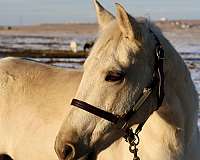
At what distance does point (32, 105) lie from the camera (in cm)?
508

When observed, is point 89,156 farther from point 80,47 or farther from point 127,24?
point 80,47

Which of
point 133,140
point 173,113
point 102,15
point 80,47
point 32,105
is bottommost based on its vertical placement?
point 80,47

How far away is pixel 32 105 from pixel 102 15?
66.6 inches

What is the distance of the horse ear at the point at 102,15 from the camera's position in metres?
3.68

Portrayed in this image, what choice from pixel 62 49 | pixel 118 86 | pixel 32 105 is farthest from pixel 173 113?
pixel 62 49

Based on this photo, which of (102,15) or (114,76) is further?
(102,15)

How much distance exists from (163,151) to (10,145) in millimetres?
1998

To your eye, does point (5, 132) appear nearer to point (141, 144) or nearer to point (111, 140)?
point (141, 144)

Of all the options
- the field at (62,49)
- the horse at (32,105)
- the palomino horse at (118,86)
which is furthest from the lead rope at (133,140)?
the horse at (32,105)

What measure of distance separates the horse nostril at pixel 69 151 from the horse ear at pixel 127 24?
82cm

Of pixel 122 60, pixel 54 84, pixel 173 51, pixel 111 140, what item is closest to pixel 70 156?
pixel 111 140

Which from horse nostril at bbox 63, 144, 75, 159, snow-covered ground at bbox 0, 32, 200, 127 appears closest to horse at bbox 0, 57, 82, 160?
horse nostril at bbox 63, 144, 75, 159

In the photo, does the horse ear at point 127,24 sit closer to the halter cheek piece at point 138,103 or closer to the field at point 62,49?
the halter cheek piece at point 138,103

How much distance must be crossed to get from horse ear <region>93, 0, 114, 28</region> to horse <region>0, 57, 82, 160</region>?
122 cm
